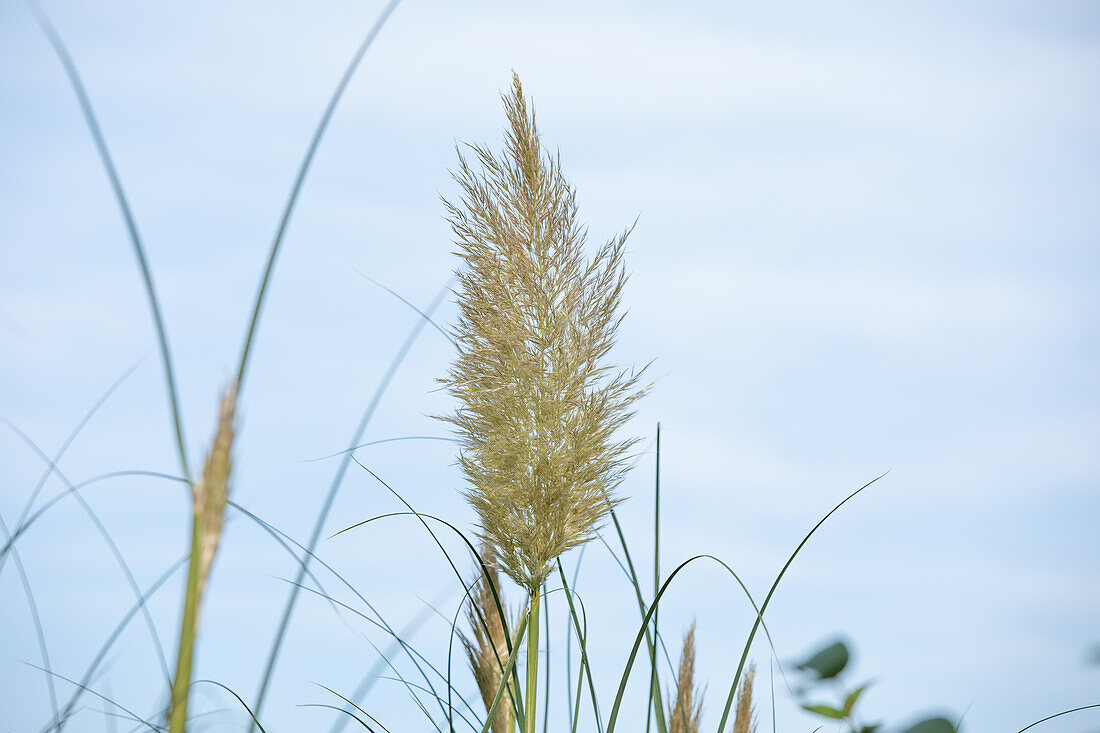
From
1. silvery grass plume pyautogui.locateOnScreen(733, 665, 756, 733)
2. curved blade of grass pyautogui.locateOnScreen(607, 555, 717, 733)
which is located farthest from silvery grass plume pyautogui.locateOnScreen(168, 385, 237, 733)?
silvery grass plume pyautogui.locateOnScreen(733, 665, 756, 733)

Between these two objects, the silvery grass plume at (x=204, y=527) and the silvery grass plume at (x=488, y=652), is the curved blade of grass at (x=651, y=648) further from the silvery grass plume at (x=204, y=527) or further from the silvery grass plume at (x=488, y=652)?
the silvery grass plume at (x=204, y=527)

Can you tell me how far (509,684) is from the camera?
2.46m

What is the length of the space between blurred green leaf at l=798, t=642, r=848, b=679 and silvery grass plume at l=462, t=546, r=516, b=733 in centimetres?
212

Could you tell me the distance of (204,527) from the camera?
806mm

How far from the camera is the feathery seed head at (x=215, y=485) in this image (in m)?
0.81

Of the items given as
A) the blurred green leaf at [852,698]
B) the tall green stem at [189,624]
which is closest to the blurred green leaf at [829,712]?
the blurred green leaf at [852,698]

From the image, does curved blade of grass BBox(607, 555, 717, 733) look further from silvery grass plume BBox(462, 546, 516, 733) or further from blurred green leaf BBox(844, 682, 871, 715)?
blurred green leaf BBox(844, 682, 871, 715)

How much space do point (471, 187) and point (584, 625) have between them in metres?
1.27

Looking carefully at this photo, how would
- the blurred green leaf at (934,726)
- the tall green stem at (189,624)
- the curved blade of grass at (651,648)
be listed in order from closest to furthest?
1. the blurred green leaf at (934,726)
2. the tall green stem at (189,624)
3. the curved blade of grass at (651,648)

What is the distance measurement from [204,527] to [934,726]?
0.59 metres

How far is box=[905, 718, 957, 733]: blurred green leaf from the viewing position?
576mm

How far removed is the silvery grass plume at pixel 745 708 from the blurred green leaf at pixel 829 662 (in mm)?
2135

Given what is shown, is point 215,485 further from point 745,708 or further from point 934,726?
point 745,708

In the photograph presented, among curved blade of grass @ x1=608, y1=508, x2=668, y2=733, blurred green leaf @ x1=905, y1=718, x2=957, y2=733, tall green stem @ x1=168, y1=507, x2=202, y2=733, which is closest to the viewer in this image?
blurred green leaf @ x1=905, y1=718, x2=957, y2=733
